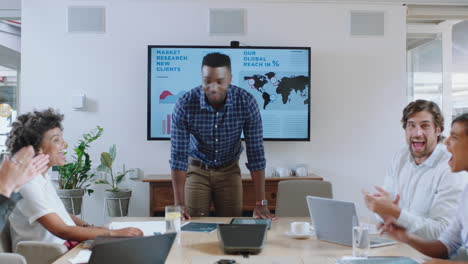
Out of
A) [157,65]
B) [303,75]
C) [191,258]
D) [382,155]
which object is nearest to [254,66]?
[303,75]

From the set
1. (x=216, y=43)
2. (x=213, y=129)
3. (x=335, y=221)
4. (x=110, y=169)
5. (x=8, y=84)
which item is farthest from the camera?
(x=8, y=84)

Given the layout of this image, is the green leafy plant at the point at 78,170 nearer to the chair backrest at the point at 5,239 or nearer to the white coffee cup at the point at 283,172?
the white coffee cup at the point at 283,172

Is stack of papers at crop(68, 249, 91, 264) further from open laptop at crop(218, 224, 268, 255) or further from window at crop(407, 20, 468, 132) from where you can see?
window at crop(407, 20, 468, 132)

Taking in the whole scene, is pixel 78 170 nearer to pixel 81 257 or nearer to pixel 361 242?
pixel 81 257

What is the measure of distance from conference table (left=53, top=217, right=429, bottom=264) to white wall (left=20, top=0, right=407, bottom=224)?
2.35m

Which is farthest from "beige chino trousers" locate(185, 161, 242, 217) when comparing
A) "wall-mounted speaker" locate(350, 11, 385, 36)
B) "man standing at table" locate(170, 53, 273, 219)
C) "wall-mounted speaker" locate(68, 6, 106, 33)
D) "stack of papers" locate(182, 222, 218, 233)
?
"wall-mounted speaker" locate(350, 11, 385, 36)

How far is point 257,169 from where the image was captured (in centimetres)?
296

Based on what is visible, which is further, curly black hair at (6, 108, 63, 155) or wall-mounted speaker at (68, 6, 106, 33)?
wall-mounted speaker at (68, 6, 106, 33)

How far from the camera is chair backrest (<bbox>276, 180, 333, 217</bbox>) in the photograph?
2963 mm

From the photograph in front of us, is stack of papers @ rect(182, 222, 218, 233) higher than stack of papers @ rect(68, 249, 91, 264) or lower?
lower

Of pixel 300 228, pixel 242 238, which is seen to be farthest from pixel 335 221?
pixel 242 238

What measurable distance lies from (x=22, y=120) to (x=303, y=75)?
270 cm

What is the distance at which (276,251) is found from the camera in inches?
70.6

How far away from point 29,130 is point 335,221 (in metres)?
1.52
